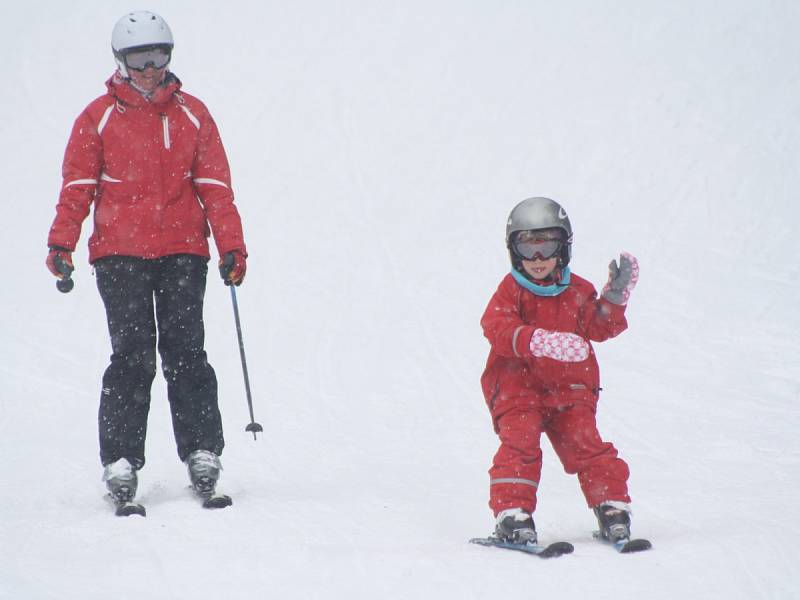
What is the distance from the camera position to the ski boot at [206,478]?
15.8 feet

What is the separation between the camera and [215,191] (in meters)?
5.11

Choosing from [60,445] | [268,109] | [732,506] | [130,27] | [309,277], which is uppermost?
[268,109]

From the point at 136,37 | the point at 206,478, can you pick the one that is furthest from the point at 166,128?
the point at 206,478

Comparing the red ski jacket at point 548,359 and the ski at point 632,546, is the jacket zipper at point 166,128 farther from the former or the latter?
the ski at point 632,546

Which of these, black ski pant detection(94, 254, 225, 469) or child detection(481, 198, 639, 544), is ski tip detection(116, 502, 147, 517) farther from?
child detection(481, 198, 639, 544)

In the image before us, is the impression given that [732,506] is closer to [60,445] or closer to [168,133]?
[168,133]

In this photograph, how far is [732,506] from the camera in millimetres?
5219

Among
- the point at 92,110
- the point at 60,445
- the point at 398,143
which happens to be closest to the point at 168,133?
the point at 92,110

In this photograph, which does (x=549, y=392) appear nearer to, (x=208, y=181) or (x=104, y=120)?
(x=208, y=181)

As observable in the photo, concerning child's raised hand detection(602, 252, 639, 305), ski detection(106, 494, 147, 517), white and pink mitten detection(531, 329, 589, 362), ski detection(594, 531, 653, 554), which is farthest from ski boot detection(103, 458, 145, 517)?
child's raised hand detection(602, 252, 639, 305)

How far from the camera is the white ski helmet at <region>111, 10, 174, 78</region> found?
15.7 ft

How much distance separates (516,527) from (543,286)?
1.00 m

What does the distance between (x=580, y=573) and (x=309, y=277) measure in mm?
7456

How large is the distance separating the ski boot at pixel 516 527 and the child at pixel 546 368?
0.16 feet
